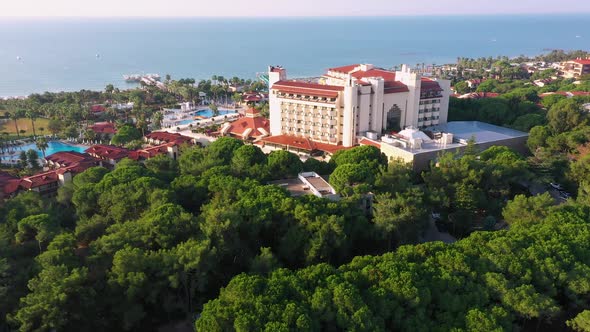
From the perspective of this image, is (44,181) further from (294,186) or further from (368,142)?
(368,142)

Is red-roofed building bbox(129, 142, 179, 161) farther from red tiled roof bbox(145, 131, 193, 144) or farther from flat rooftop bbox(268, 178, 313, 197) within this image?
flat rooftop bbox(268, 178, 313, 197)

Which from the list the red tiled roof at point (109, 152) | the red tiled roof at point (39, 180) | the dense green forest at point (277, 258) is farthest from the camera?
the red tiled roof at point (109, 152)

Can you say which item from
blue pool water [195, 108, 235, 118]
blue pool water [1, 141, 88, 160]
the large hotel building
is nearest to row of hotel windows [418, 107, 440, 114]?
the large hotel building

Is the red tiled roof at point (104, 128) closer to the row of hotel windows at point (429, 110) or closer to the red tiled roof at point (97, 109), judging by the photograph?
the red tiled roof at point (97, 109)

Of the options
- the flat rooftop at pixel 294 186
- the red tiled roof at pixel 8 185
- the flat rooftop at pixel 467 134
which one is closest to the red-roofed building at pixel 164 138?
the red tiled roof at pixel 8 185

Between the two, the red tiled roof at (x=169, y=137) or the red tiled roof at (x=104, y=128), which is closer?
the red tiled roof at (x=169, y=137)

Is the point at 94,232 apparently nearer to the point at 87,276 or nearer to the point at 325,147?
the point at 87,276
